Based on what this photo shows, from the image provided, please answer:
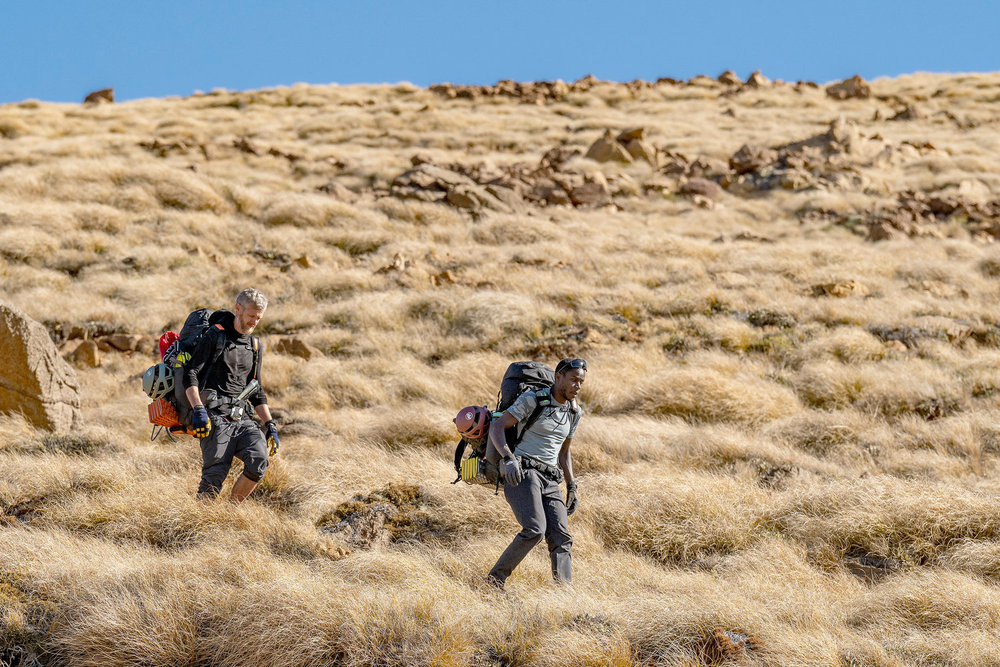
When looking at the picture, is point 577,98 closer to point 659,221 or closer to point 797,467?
point 659,221

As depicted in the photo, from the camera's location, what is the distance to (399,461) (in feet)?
24.6

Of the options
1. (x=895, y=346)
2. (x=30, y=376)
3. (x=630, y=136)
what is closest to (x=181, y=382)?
(x=30, y=376)

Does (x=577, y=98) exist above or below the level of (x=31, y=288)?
above

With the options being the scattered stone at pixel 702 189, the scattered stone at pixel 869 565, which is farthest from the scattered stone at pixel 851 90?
the scattered stone at pixel 869 565

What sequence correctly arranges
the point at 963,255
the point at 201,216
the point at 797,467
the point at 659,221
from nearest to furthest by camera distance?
the point at 797,467, the point at 963,255, the point at 201,216, the point at 659,221

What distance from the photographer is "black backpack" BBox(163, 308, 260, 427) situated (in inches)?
233

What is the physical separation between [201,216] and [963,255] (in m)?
15.7

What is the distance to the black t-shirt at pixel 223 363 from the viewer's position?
5906mm

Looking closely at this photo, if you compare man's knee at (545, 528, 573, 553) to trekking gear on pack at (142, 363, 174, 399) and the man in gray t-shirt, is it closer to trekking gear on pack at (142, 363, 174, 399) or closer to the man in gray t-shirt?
the man in gray t-shirt

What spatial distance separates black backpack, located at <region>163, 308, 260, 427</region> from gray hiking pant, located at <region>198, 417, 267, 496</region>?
0.24 meters

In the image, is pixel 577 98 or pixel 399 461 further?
pixel 577 98

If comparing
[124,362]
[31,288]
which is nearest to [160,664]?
[124,362]

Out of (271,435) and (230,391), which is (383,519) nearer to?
(271,435)

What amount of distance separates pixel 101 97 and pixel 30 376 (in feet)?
106
